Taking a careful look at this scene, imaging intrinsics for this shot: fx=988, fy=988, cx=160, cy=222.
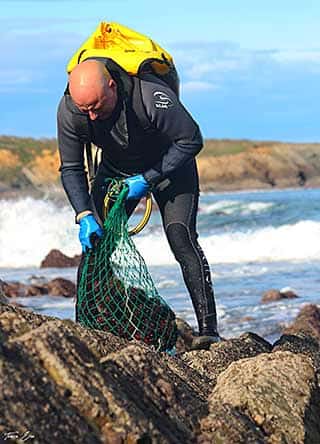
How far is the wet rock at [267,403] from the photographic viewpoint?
142 inches

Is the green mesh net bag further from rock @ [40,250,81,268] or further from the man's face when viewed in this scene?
rock @ [40,250,81,268]

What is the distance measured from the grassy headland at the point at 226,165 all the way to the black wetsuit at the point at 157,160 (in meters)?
62.9

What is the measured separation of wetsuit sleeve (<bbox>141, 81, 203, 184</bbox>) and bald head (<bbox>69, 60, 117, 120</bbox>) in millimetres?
236

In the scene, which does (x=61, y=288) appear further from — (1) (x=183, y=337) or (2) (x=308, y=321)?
(1) (x=183, y=337)

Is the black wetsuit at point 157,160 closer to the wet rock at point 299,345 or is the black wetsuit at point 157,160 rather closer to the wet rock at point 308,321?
the wet rock at point 299,345

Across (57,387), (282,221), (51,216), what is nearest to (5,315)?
(57,387)

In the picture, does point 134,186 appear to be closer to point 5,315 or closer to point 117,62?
point 117,62

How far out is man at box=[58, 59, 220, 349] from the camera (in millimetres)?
5387

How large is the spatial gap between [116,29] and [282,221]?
26179 millimetres

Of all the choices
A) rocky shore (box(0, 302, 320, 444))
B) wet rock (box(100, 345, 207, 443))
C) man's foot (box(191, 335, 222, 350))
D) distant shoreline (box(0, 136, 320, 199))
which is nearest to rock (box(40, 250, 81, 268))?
man's foot (box(191, 335, 222, 350))

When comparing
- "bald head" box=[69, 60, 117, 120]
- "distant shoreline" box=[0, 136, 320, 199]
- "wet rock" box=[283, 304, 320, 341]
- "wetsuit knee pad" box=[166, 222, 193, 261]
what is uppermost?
"distant shoreline" box=[0, 136, 320, 199]

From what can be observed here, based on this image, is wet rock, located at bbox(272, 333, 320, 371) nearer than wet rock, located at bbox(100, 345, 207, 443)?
No

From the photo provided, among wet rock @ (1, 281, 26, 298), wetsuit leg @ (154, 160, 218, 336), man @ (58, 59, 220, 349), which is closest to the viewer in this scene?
man @ (58, 59, 220, 349)

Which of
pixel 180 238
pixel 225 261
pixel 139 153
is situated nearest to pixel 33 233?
pixel 225 261
